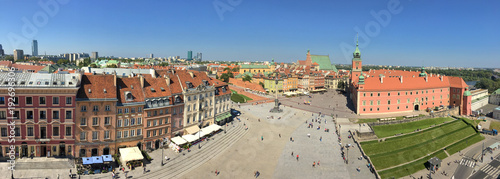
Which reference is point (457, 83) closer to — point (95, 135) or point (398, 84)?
point (398, 84)

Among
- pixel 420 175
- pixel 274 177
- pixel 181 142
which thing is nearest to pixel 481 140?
pixel 420 175

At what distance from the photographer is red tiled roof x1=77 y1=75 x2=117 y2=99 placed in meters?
36.6

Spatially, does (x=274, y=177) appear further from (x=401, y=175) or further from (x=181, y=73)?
(x=181, y=73)

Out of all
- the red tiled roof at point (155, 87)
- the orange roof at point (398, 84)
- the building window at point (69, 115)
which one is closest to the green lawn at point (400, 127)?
the orange roof at point (398, 84)

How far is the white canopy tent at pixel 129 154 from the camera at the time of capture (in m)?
35.6

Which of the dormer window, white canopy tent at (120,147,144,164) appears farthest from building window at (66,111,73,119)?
white canopy tent at (120,147,144,164)

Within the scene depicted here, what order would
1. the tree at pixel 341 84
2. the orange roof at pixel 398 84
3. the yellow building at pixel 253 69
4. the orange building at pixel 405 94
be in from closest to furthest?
the orange building at pixel 405 94
the orange roof at pixel 398 84
the tree at pixel 341 84
the yellow building at pixel 253 69

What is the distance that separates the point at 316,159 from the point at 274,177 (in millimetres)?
9505

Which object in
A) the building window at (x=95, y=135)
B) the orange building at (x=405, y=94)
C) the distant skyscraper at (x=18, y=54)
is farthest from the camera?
the distant skyscraper at (x=18, y=54)

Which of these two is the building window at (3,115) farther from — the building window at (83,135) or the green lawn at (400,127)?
the green lawn at (400,127)

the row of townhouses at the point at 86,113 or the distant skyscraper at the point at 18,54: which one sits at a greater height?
the distant skyscraper at the point at 18,54

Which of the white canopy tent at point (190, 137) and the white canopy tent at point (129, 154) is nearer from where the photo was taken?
the white canopy tent at point (129, 154)

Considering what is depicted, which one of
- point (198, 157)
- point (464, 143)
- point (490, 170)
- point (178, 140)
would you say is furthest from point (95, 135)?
point (464, 143)

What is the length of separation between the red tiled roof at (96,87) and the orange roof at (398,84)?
6155cm
